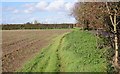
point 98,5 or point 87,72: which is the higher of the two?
point 98,5

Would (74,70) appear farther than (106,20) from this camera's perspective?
No

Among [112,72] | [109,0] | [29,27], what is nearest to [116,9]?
[109,0]

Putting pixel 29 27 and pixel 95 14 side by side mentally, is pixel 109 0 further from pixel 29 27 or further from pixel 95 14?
pixel 29 27

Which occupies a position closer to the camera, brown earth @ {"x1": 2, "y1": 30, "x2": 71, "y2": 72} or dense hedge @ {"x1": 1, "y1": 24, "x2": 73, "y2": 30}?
brown earth @ {"x1": 2, "y1": 30, "x2": 71, "y2": 72}

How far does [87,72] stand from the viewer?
1276 cm

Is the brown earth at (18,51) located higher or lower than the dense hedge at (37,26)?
lower

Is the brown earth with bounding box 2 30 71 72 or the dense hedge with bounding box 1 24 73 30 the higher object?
the dense hedge with bounding box 1 24 73 30

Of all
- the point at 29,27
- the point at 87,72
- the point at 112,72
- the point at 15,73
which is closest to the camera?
the point at 87,72

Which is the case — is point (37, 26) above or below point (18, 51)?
above

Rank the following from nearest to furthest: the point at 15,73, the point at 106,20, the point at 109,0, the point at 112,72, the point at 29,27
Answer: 1. the point at 112,72
2. the point at 15,73
3. the point at 109,0
4. the point at 106,20
5. the point at 29,27

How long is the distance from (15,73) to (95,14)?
287 inches

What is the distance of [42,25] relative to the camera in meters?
129

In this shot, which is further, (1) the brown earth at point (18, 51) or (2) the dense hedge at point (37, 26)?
(2) the dense hedge at point (37, 26)

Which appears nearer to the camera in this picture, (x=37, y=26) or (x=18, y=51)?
(x=18, y=51)
